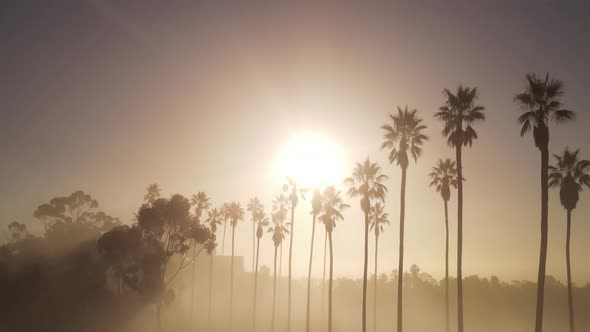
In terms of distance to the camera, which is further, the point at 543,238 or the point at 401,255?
the point at 401,255

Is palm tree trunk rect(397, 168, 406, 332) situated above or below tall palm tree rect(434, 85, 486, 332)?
below

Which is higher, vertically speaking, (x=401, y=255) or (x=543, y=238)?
(x=543, y=238)

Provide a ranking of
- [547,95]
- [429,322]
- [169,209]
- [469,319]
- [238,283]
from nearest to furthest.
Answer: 1. [547,95]
2. [169,209]
3. [469,319]
4. [429,322]
5. [238,283]

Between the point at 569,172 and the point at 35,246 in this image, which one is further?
the point at 35,246

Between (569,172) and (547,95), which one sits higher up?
(547,95)

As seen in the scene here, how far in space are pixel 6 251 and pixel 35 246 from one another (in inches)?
172

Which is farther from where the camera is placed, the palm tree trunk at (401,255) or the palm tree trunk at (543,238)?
the palm tree trunk at (401,255)

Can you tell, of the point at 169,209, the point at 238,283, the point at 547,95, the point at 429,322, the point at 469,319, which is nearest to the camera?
the point at 547,95

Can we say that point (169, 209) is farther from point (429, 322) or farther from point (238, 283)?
point (238, 283)

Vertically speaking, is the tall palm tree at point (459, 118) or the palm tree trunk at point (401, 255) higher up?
the tall palm tree at point (459, 118)

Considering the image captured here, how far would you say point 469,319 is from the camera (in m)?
101

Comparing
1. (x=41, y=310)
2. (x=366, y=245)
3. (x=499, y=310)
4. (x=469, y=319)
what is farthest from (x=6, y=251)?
(x=499, y=310)

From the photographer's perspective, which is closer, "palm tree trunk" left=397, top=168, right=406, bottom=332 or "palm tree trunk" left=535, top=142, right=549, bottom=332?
"palm tree trunk" left=535, top=142, right=549, bottom=332

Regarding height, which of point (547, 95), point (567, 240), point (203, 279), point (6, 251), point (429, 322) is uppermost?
point (547, 95)
